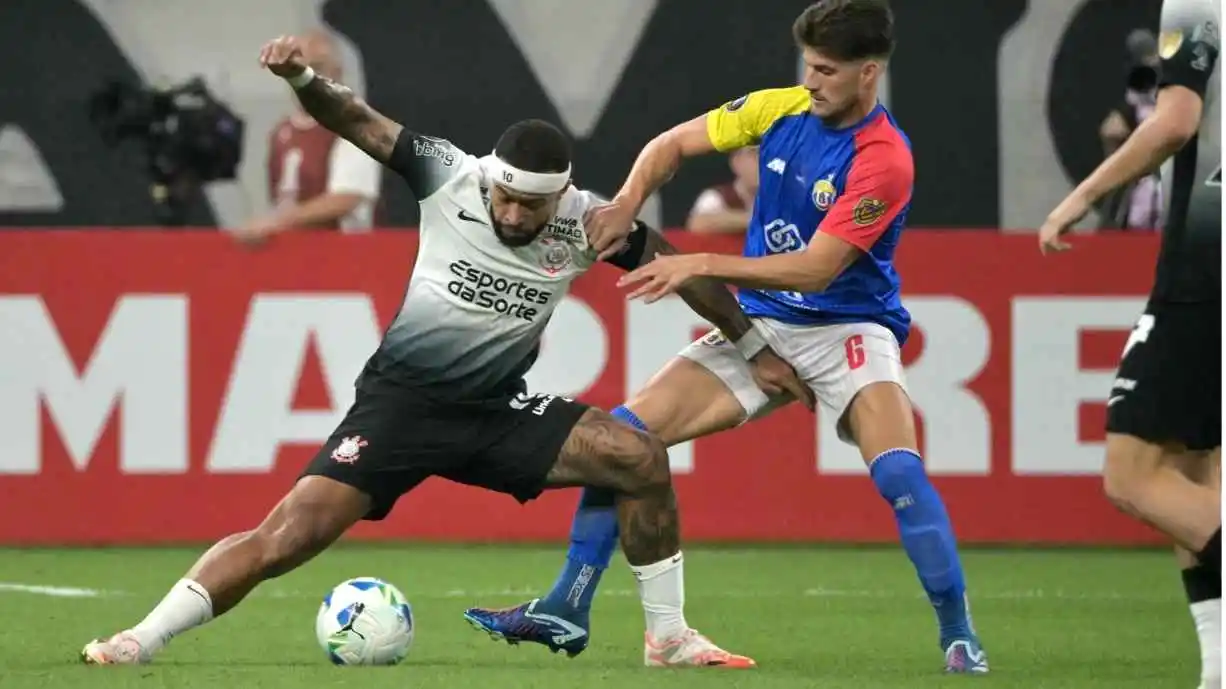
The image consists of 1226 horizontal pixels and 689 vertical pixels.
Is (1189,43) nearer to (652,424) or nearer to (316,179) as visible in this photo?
(652,424)

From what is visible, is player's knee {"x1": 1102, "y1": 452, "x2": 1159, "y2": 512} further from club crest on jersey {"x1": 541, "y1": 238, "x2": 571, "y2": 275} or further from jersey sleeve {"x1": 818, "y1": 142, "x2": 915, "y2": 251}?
club crest on jersey {"x1": 541, "y1": 238, "x2": 571, "y2": 275}

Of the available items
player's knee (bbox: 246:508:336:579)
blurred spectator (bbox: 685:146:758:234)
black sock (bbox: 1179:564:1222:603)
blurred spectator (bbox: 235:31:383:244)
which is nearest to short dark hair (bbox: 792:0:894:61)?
black sock (bbox: 1179:564:1222:603)

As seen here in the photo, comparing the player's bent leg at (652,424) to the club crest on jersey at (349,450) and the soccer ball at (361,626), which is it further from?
the club crest on jersey at (349,450)

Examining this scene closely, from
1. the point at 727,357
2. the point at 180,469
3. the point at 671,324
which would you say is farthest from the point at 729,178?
the point at 727,357

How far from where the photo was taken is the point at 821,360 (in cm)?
799

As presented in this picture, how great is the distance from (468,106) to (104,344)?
4831 mm

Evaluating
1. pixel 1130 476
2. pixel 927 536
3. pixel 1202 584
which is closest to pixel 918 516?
pixel 927 536

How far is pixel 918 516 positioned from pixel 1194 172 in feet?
5.64

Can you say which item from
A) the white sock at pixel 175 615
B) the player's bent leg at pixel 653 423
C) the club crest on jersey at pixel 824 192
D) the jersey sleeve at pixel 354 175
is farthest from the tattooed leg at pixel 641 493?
the jersey sleeve at pixel 354 175

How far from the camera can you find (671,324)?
12.0m

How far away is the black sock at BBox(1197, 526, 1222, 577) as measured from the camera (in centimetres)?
629

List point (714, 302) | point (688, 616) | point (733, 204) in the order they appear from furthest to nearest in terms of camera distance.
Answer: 1. point (733, 204)
2. point (688, 616)
3. point (714, 302)

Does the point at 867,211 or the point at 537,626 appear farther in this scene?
the point at 537,626

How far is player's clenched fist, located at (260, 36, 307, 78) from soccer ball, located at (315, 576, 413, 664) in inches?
62.6
